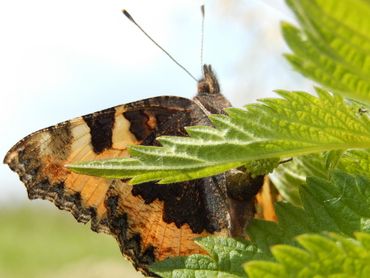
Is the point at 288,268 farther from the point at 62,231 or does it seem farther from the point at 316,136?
the point at 62,231

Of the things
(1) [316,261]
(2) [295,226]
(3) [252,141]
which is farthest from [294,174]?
(1) [316,261]

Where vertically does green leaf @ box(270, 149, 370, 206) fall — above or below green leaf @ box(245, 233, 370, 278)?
above

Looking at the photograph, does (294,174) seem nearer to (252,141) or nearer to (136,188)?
(136,188)

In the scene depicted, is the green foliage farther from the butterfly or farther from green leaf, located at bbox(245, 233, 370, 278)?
the butterfly

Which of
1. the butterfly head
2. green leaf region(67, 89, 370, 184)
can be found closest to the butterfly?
the butterfly head

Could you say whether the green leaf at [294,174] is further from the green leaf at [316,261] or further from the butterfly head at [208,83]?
the green leaf at [316,261]

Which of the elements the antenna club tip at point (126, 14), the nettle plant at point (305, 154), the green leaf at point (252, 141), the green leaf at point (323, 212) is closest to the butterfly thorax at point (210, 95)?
the antenna club tip at point (126, 14)
